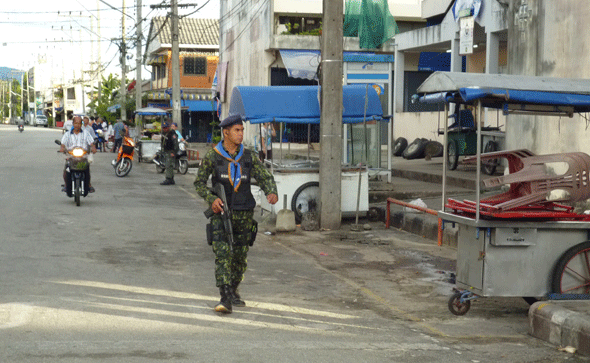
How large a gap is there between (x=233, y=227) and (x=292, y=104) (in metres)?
7.16

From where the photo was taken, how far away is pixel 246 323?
680cm

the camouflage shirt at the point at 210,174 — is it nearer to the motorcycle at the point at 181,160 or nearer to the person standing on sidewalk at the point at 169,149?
the person standing on sidewalk at the point at 169,149

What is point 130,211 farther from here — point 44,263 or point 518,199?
point 518,199

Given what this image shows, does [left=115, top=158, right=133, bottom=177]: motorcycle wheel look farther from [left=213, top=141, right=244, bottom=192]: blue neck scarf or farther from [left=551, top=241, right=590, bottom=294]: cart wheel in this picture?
[left=551, top=241, right=590, bottom=294]: cart wheel

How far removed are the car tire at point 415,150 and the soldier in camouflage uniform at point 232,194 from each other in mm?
18027

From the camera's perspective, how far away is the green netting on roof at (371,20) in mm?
27359

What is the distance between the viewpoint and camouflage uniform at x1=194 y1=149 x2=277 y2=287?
23.5 feet

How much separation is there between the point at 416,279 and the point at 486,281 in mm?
2210

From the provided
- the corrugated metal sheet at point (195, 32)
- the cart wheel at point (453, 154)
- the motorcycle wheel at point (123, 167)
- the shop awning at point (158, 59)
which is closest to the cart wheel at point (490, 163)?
the cart wheel at point (453, 154)

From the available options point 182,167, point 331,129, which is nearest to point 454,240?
point 331,129

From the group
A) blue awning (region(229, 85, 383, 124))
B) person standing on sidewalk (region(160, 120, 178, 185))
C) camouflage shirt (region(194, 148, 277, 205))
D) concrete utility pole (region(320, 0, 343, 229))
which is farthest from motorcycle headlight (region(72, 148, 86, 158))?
camouflage shirt (region(194, 148, 277, 205))

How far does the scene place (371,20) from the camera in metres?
27.7

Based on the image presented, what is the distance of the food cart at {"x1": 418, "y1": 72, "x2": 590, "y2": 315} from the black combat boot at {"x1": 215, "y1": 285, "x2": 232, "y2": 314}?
2.05m

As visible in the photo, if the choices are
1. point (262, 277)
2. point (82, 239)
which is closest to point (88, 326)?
point (262, 277)
